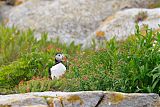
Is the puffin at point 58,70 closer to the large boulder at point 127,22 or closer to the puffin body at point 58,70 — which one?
the puffin body at point 58,70

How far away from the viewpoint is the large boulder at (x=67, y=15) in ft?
52.6

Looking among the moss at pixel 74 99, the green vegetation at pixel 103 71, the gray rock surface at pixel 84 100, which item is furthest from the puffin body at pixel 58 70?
the moss at pixel 74 99

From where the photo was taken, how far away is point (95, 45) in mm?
12742

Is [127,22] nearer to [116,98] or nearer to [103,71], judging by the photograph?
[103,71]

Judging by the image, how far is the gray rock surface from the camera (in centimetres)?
648

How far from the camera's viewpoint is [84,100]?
6578mm

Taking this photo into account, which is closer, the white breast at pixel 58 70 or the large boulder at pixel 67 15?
the white breast at pixel 58 70

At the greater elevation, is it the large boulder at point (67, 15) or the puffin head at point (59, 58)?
the puffin head at point (59, 58)

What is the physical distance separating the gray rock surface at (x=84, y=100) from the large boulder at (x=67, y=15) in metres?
8.82

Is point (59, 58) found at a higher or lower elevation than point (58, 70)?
higher

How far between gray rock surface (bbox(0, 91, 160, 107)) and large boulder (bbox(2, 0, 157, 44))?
28.9ft

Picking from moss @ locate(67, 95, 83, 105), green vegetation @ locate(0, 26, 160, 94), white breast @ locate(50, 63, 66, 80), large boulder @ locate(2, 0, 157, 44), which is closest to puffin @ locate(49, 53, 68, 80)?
white breast @ locate(50, 63, 66, 80)

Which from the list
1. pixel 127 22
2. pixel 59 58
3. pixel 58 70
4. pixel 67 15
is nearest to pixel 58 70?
pixel 58 70

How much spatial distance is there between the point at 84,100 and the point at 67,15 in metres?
10.2
